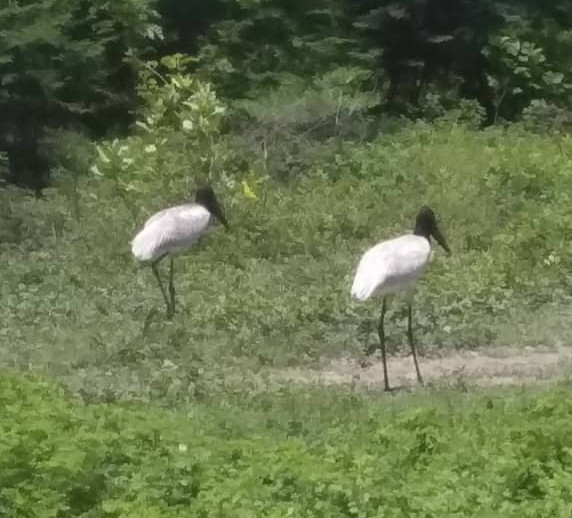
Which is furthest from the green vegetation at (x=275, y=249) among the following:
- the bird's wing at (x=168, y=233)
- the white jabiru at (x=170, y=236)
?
the bird's wing at (x=168, y=233)

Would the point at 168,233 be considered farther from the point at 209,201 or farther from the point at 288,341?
the point at 288,341

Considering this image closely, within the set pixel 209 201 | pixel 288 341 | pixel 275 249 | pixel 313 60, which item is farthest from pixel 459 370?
pixel 313 60

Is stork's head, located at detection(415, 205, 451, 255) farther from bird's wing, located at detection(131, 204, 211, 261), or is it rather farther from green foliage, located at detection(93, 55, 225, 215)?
green foliage, located at detection(93, 55, 225, 215)

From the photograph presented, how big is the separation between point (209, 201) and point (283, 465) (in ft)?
24.2

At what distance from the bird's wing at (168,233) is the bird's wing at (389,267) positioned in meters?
2.37

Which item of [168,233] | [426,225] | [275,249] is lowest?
[275,249]

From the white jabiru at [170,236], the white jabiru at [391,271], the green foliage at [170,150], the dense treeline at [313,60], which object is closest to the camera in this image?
the white jabiru at [391,271]

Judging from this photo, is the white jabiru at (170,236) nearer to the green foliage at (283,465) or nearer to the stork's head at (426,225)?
the stork's head at (426,225)

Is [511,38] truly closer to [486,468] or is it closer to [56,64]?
[56,64]

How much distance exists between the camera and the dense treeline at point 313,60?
18.3 meters

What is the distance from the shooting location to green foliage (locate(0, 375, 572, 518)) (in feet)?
21.1

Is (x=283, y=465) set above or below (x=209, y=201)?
above

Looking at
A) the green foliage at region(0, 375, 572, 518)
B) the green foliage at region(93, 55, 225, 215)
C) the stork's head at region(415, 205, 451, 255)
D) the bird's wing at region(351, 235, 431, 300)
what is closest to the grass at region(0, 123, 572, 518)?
the green foliage at region(0, 375, 572, 518)

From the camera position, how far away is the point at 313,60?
70.7ft
